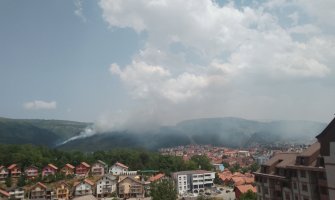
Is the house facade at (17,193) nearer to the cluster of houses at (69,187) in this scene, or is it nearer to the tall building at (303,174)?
the cluster of houses at (69,187)

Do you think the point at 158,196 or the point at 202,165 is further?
the point at 202,165

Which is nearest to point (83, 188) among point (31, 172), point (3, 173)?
point (31, 172)

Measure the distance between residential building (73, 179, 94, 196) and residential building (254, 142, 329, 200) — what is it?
55.2 meters

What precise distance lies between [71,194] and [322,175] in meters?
68.7

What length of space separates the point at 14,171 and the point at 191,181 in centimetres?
5150

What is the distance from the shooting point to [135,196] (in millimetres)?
85312

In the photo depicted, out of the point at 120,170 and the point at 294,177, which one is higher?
the point at 294,177

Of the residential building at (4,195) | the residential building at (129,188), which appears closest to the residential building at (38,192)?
the residential building at (4,195)

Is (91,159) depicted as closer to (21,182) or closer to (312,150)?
(21,182)

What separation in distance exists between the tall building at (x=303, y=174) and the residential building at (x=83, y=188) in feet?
181

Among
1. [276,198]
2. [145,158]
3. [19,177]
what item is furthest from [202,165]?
[276,198]

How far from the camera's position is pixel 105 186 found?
86.3 m

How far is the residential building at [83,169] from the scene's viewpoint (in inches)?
4053

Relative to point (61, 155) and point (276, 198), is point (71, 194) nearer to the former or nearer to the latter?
point (61, 155)
